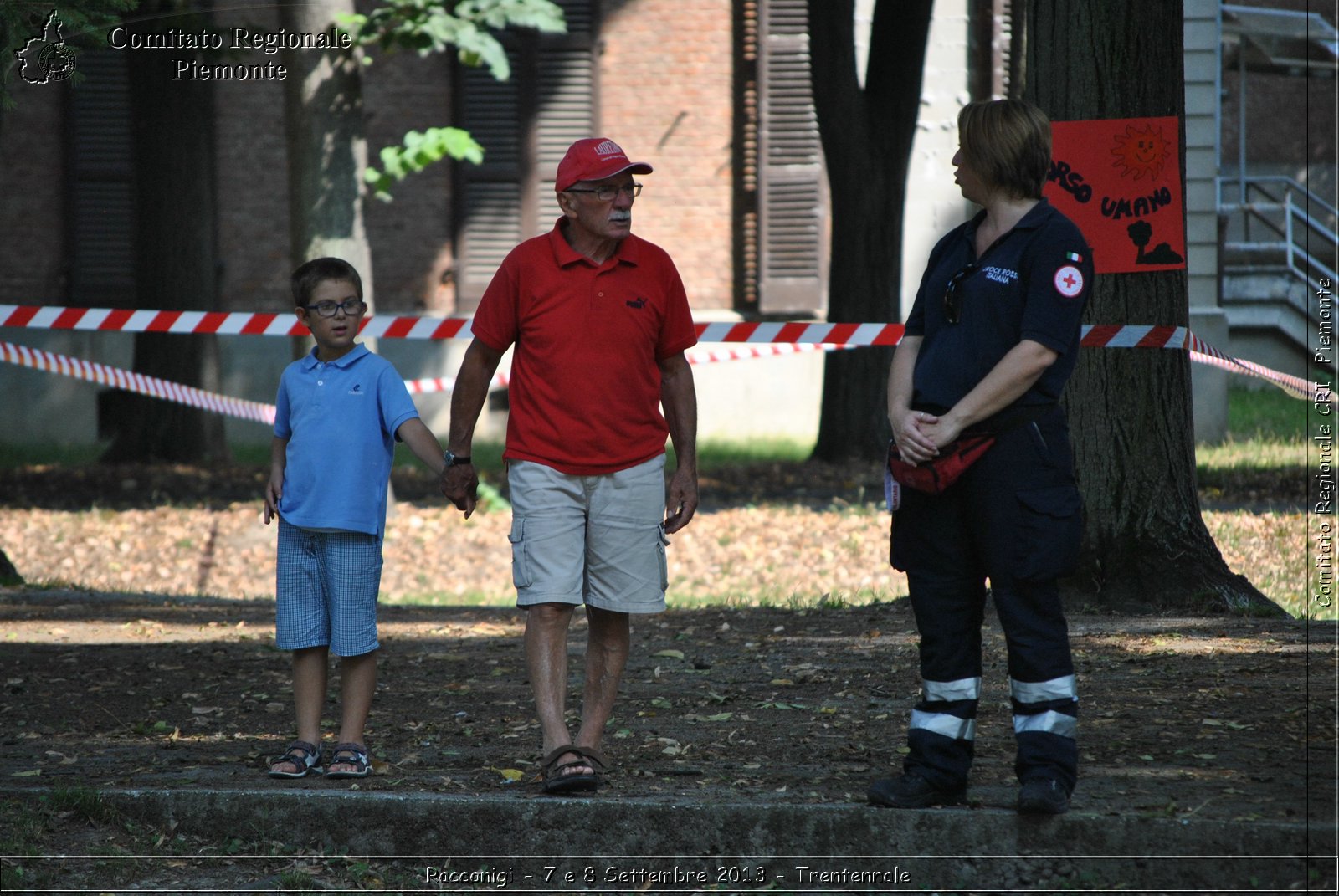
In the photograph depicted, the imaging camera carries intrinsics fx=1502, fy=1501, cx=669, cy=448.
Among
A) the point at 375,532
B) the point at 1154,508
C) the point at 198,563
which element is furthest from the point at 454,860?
the point at 198,563

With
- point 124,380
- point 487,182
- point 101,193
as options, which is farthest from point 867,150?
point 101,193

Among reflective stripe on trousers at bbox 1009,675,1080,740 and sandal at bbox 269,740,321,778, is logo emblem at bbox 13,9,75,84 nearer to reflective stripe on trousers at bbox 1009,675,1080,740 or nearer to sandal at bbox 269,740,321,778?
sandal at bbox 269,740,321,778

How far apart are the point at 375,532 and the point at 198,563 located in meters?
7.44

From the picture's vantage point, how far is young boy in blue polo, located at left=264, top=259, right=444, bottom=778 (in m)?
4.80

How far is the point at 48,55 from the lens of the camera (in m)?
6.32

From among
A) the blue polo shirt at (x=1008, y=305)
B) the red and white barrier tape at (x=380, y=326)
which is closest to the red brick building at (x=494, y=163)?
the red and white barrier tape at (x=380, y=326)

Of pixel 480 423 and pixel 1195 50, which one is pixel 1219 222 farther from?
pixel 480 423

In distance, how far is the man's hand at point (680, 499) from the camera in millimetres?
4699

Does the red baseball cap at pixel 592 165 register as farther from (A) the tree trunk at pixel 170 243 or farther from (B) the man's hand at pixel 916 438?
(A) the tree trunk at pixel 170 243

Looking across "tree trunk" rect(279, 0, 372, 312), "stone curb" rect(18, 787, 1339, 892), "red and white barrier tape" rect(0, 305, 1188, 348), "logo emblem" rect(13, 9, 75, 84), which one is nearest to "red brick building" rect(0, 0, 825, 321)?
"tree trunk" rect(279, 0, 372, 312)

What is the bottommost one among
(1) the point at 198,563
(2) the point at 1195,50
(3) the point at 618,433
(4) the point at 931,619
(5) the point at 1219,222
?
(1) the point at 198,563

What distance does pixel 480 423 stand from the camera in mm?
19453

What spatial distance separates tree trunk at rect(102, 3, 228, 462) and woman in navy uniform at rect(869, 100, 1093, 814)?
13.1 metres

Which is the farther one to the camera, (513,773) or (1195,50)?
(1195,50)
